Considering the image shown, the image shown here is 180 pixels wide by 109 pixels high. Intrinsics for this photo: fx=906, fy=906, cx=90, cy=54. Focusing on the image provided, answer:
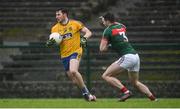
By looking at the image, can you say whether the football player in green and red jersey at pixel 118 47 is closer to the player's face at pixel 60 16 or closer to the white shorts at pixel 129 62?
the white shorts at pixel 129 62

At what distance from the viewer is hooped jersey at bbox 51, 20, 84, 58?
19.7 m

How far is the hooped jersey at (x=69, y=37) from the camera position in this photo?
19.7m

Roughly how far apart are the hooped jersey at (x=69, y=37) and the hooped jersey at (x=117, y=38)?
2.78 feet

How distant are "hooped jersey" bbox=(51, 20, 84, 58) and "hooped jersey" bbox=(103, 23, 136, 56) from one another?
0.85 metres

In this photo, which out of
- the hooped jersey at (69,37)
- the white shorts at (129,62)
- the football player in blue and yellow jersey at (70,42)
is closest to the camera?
the white shorts at (129,62)

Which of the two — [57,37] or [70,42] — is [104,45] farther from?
[57,37]

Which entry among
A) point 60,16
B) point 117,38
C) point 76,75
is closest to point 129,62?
point 117,38

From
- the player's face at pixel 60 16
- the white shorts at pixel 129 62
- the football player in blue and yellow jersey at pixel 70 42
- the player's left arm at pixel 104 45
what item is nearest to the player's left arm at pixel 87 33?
Answer: the football player in blue and yellow jersey at pixel 70 42

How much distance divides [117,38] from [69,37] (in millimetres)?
1194

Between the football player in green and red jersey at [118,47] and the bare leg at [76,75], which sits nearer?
the football player in green and red jersey at [118,47]

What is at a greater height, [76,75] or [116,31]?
[116,31]

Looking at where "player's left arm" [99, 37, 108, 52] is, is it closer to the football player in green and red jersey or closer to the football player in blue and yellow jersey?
the football player in green and red jersey

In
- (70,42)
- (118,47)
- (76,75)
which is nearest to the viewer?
(118,47)

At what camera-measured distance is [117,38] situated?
19.1 metres
